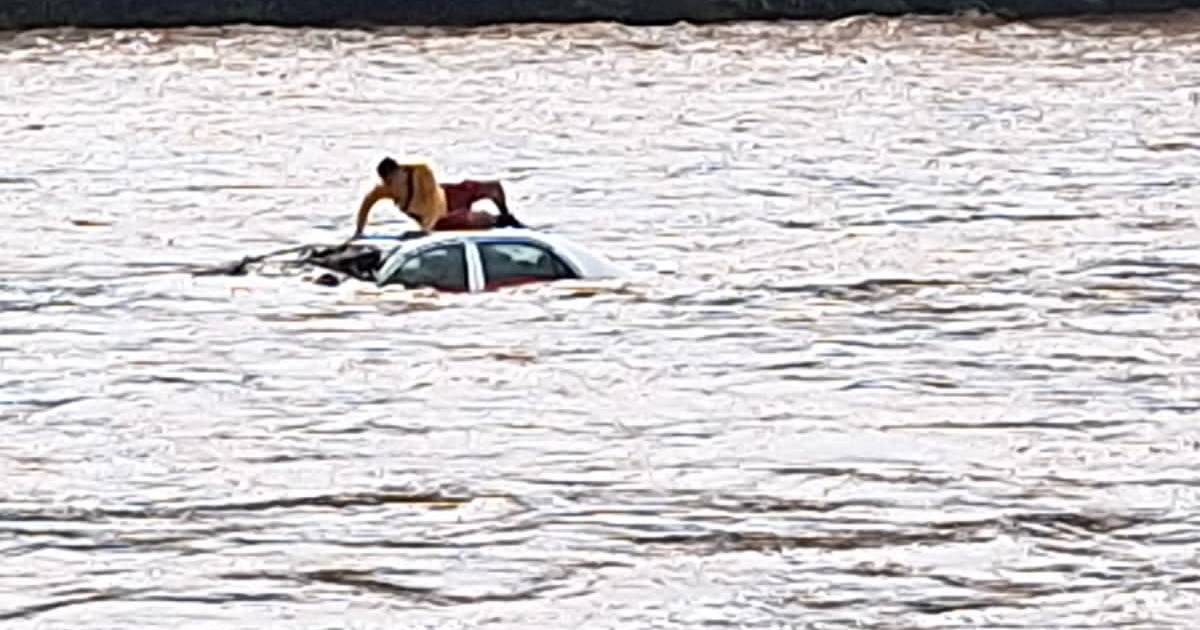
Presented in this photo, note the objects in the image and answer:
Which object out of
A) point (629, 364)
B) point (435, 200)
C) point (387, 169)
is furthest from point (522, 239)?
point (629, 364)

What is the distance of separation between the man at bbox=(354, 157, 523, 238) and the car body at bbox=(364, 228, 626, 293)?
1.65 ft

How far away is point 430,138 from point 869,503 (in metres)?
20.3

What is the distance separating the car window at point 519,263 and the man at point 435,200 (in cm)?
90

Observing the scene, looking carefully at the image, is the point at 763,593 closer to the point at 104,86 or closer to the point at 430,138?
the point at 430,138

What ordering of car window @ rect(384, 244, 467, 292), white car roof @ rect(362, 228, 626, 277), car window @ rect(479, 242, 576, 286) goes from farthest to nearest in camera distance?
white car roof @ rect(362, 228, 626, 277) < car window @ rect(479, 242, 576, 286) < car window @ rect(384, 244, 467, 292)

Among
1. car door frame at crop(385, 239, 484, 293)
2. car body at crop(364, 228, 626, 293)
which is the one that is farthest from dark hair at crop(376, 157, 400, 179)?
car door frame at crop(385, 239, 484, 293)

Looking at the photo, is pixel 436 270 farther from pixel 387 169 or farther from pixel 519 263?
pixel 387 169

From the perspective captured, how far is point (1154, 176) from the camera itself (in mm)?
32125

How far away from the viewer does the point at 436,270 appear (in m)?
24.0

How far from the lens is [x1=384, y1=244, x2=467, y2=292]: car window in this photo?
23906 millimetres

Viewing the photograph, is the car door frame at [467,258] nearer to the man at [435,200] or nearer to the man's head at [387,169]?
the man at [435,200]

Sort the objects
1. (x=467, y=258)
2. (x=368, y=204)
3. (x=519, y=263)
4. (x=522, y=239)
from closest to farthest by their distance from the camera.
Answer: (x=467, y=258), (x=519, y=263), (x=522, y=239), (x=368, y=204)

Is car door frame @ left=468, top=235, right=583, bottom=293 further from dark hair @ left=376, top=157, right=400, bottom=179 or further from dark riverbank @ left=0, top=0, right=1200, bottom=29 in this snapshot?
dark riverbank @ left=0, top=0, right=1200, bottom=29

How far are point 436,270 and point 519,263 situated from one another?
596 mm
